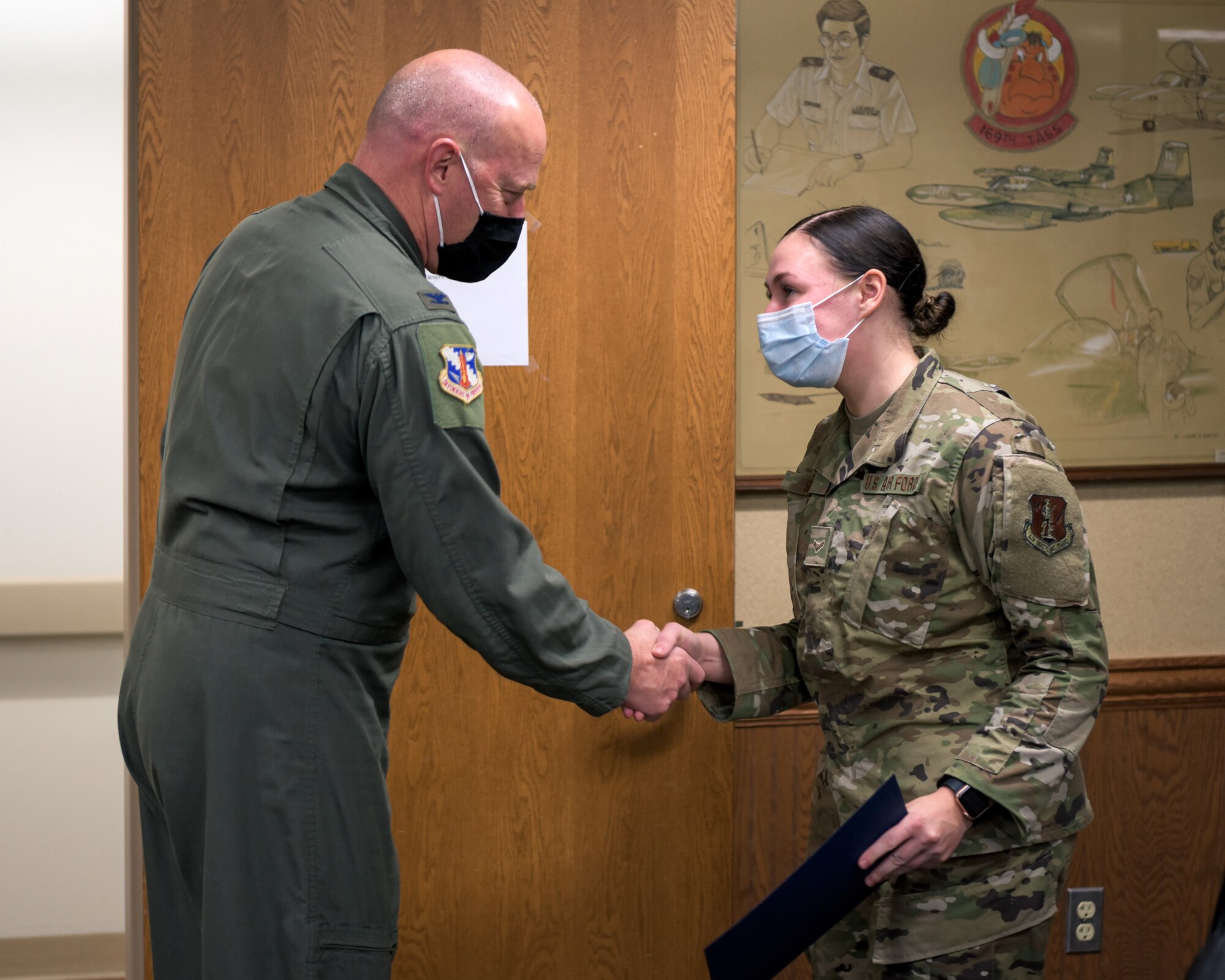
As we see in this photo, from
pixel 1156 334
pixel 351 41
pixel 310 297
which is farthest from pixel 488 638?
pixel 1156 334

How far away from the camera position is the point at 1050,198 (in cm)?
243

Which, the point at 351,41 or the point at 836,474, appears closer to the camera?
the point at 836,474

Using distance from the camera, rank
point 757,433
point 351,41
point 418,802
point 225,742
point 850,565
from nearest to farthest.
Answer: point 225,742
point 850,565
point 351,41
point 418,802
point 757,433

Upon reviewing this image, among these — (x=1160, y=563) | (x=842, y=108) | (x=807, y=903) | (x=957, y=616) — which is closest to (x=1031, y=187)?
(x=842, y=108)

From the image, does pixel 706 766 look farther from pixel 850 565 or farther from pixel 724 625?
pixel 850 565

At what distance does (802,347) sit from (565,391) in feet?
1.80

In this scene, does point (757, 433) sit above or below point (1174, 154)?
below

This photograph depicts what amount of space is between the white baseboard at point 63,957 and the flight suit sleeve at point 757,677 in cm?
213

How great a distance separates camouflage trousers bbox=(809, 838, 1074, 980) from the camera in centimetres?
147

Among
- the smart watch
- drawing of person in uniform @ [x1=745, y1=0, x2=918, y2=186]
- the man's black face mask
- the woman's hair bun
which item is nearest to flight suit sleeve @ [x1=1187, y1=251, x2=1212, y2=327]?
drawing of person in uniform @ [x1=745, y1=0, x2=918, y2=186]

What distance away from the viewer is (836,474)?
1.64 meters

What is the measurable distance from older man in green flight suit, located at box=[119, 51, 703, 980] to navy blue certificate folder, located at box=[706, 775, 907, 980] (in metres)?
0.40

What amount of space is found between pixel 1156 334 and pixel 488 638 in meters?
1.87

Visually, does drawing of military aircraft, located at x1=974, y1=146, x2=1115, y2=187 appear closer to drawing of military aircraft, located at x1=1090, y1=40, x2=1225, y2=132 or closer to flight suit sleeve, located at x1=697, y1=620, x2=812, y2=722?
drawing of military aircraft, located at x1=1090, y1=40, x2=1225, y2=132
